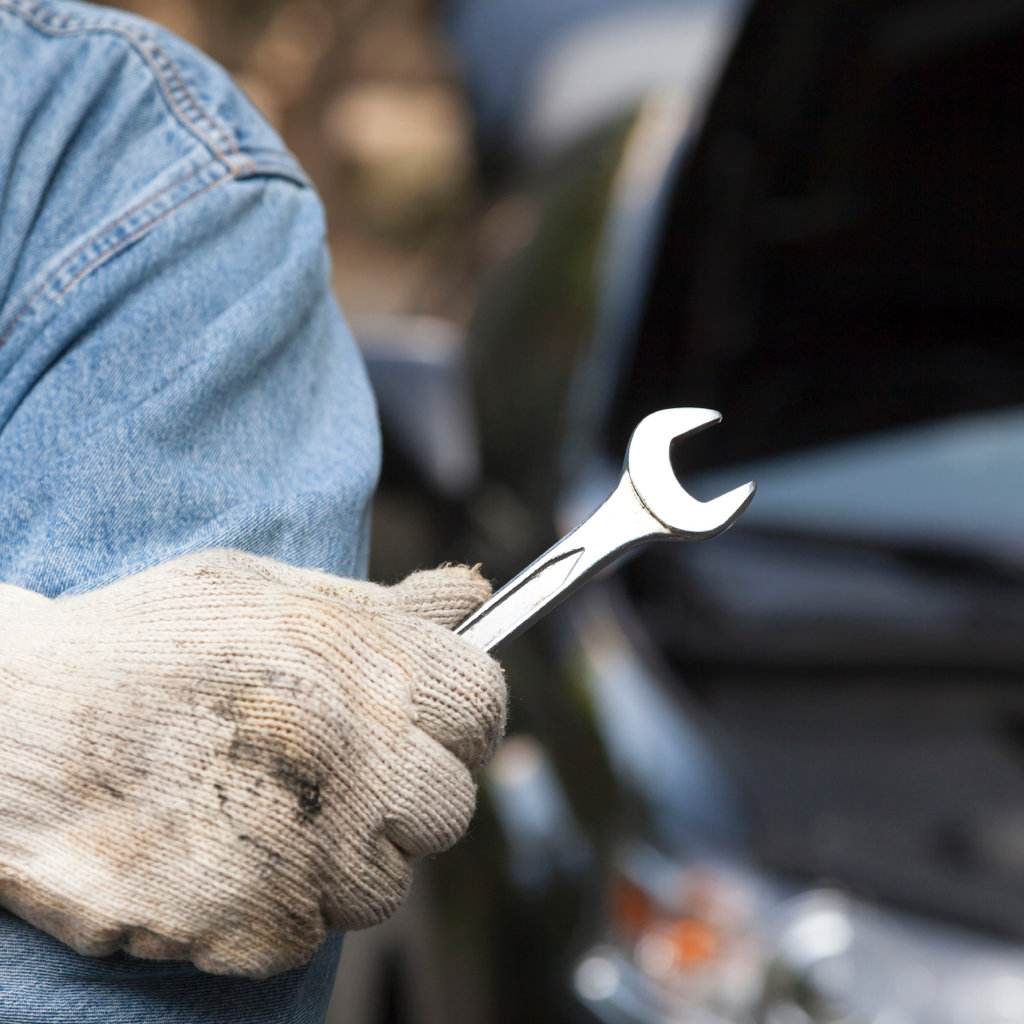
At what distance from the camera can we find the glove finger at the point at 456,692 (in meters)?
0.84

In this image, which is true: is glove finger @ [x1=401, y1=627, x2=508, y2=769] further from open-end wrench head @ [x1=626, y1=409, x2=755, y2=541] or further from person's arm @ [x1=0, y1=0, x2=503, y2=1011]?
open-end wrench head @ [x1=626, y1=409, x2=755, y2=541]

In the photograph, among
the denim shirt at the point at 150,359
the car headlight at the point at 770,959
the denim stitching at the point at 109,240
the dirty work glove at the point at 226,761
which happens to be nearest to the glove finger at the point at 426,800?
the dirty work glove at the point at 226,761

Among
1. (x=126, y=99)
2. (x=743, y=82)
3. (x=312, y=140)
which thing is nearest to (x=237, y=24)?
(x=312, y=140)

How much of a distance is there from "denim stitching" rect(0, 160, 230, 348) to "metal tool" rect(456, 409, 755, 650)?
33 centimetres

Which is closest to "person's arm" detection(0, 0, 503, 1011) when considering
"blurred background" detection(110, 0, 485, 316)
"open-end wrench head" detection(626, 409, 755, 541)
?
"open-end wrench head" detection(626, 409, 755, 541)

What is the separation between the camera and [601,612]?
2305 mm

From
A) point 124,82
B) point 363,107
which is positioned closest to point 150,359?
point 124,82

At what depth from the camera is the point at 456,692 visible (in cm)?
84

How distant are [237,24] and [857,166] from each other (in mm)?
8023

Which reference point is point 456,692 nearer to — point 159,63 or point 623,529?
point 623,529

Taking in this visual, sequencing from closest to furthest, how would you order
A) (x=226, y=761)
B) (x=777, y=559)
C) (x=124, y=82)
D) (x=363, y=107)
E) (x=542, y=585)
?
(x=226, y=761), (x=542, y=585), (x=124, y=82), (x=777, y=559), (x=363, y=107)

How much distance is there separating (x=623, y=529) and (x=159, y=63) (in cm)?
46

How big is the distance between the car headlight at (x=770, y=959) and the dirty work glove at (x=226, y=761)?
3.69 feet

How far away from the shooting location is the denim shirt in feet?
2.97
